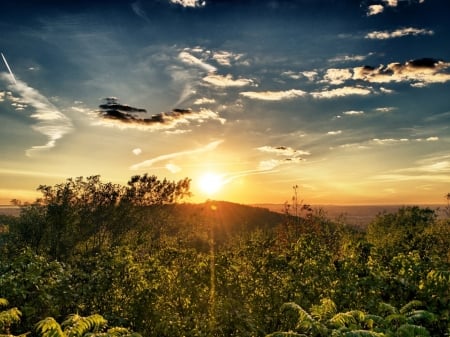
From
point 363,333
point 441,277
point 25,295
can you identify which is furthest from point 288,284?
point 25,295

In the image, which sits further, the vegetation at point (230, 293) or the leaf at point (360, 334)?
the vegetation at point (230, 293)

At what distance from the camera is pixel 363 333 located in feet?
21.6

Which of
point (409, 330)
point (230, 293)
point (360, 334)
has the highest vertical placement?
point (360, 334)

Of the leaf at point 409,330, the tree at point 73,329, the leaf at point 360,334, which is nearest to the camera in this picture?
the leaf at point 360,334

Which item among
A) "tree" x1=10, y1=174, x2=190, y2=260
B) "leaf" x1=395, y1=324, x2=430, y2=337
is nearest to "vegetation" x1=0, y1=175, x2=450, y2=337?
"leaf" x1=395, y1=324, x2=430, y2=337

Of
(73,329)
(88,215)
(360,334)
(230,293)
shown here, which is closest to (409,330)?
(360,334)

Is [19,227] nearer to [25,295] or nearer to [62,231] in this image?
[62,231]

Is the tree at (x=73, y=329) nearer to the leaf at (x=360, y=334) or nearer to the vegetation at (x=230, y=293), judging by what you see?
the vegetation at (x=230, y=293)

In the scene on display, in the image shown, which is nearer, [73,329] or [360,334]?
[360,334]

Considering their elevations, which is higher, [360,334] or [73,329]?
[360,334]

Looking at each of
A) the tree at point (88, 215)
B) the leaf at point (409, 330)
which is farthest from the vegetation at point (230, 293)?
the tree at point (88, 215)

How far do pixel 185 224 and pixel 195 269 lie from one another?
53.4 m

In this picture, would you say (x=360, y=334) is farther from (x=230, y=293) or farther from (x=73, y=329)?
(x=230, y=293)

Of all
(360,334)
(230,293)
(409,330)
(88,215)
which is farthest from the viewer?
(88,215)
